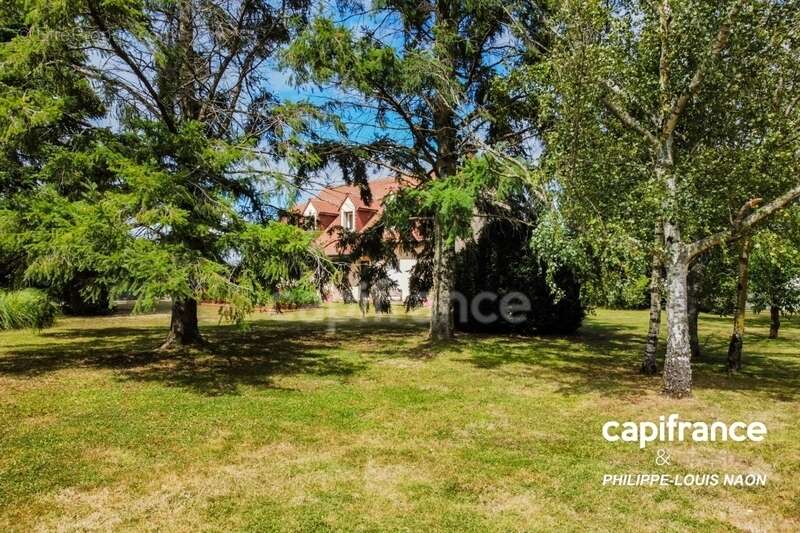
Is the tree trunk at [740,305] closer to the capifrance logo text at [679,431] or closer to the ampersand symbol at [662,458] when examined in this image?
the capifrance logo text at [679,431]

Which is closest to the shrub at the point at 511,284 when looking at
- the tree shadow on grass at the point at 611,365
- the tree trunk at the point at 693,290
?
the tree shadow on grass at the point at 611,365

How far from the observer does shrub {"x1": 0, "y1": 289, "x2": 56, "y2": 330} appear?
9.33 metres

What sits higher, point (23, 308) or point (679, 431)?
point (23, 308)

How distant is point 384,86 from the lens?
1262 centimetres

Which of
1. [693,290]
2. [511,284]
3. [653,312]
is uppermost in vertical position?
[511,284]

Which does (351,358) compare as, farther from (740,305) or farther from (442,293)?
(740,305)

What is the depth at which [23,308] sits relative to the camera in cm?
947

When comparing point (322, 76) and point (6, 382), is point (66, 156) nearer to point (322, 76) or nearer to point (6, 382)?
point (6, 382)

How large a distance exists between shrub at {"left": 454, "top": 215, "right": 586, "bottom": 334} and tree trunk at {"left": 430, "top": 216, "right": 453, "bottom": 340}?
111 inches

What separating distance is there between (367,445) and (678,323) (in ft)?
19.1

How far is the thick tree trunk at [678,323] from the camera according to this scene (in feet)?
28.4

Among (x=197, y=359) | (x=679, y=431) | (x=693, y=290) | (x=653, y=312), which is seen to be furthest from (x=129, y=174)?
(x=693, y=290)

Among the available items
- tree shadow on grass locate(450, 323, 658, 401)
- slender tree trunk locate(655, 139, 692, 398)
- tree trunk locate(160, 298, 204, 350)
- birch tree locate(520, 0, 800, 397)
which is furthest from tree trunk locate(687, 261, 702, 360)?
tree trunk locate(160, 298, 204, 350)

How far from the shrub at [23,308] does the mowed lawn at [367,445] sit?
1.21m
